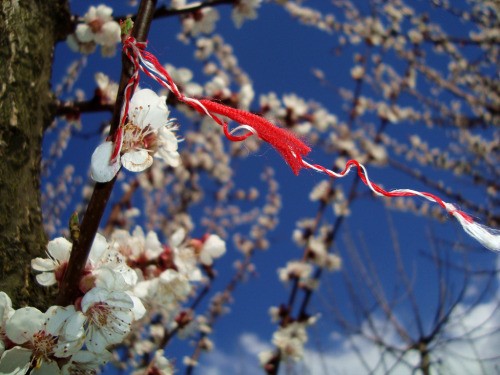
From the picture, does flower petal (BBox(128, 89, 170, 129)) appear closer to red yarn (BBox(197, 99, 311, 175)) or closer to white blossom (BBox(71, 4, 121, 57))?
red yarn (BBox(197, 99, 311, 175))

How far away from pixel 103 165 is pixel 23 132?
15.6 inches

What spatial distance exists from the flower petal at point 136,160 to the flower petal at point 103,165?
0.11 ft

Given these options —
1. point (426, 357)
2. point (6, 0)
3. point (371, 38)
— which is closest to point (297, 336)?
point (426, 357)

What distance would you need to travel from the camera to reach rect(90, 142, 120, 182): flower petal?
63 cm

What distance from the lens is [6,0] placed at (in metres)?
0.93

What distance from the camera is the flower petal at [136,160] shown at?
0.68 metres

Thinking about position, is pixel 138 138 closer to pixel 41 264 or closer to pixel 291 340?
pixel 41 264

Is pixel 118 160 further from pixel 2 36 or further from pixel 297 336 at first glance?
pixel 297 336

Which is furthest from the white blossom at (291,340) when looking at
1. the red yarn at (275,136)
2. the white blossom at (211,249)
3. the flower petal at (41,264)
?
the red yarn at (275,136)

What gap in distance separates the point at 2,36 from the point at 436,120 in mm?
4565

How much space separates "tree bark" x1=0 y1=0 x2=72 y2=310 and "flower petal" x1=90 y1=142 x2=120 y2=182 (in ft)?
0.99

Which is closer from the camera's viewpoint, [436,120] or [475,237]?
[475,237]

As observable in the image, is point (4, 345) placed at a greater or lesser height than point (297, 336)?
greater

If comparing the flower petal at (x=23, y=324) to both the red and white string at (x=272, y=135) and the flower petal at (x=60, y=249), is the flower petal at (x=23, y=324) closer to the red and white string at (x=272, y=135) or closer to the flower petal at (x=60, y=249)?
the flower petal at (x=60, y=249)
